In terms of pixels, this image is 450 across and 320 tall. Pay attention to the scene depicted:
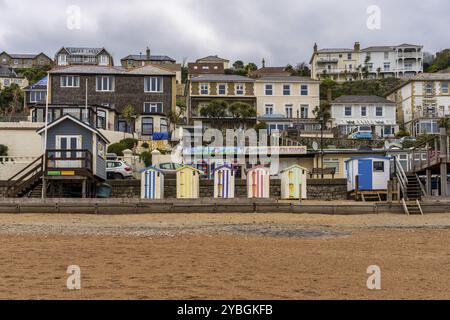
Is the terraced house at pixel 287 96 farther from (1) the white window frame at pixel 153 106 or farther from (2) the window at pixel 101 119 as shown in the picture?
(2) the window at pixel 101 119

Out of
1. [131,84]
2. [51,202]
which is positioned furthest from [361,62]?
[51,202]

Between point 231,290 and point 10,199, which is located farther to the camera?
point 10,199

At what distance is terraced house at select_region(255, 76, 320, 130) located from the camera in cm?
7688

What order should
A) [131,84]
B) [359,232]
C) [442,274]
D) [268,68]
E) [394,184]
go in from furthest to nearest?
[268,68] < [131,84] < [394,184] < [359,232] < [442,274]

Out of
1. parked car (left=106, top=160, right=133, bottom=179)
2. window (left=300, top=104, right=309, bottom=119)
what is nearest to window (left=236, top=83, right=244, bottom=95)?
window (left=300, top=104, right=309, bottom=119)

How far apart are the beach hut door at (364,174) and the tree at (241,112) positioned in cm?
3336

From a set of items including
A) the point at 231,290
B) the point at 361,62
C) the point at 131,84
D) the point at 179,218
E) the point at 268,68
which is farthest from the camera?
the point at 361,62

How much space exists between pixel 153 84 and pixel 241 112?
8.88 meters

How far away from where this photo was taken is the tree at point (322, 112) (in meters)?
72.5

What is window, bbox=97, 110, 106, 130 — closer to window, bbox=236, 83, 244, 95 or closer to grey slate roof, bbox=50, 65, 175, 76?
grey slate roof, bbox=50, 65, 175, 76

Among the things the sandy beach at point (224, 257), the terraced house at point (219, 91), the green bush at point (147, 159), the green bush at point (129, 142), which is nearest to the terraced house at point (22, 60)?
the terraced house at point (219, 91)

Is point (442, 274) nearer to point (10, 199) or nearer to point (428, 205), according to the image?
point (428, 205)

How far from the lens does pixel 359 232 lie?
925 inches

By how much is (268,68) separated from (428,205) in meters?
96.6
